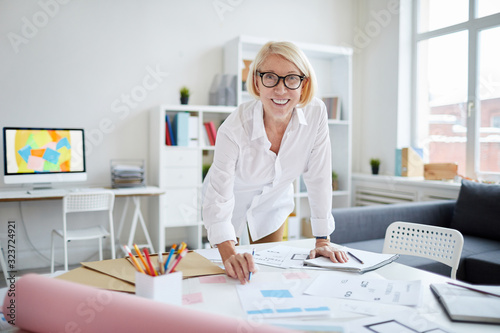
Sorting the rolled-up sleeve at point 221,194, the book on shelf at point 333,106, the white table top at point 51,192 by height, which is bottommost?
the white table top at point 51,192

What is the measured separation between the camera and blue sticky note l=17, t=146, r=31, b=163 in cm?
338

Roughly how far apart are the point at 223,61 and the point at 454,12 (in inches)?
93.9

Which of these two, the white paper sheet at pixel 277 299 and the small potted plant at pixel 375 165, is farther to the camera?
the small potted plant at pixel 375 165

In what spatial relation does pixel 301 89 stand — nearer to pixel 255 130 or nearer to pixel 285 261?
pixel 255 130

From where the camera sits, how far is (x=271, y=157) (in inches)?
67.6

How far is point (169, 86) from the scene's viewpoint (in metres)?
4.17

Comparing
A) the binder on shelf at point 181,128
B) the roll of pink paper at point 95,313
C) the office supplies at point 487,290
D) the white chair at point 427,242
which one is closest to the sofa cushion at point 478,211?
the white chair at point 427,242

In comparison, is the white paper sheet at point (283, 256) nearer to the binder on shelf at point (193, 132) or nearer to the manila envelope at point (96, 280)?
the manila envelope at point (96, 280)

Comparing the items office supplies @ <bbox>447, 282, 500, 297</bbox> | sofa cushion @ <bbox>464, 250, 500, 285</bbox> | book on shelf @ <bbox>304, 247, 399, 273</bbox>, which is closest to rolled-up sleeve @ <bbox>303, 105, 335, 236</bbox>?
book on shelf @ <bbox>304, 247, 399, 273</bbox>

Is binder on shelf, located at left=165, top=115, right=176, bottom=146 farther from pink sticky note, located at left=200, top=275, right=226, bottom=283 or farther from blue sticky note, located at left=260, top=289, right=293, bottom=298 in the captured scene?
blue sticky note, located at left=260, top=289, right=293, bottom=298

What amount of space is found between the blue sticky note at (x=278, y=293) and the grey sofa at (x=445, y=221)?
1.87 meters

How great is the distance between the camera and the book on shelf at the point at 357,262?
126cm

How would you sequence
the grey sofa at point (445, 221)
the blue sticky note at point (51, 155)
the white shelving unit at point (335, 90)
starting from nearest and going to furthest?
the grey sofa at point (445, 221) < the blue sticky note at point (51, 155) < the white shelving unit at point (335, 90)

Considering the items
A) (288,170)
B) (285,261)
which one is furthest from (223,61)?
(285,261)
